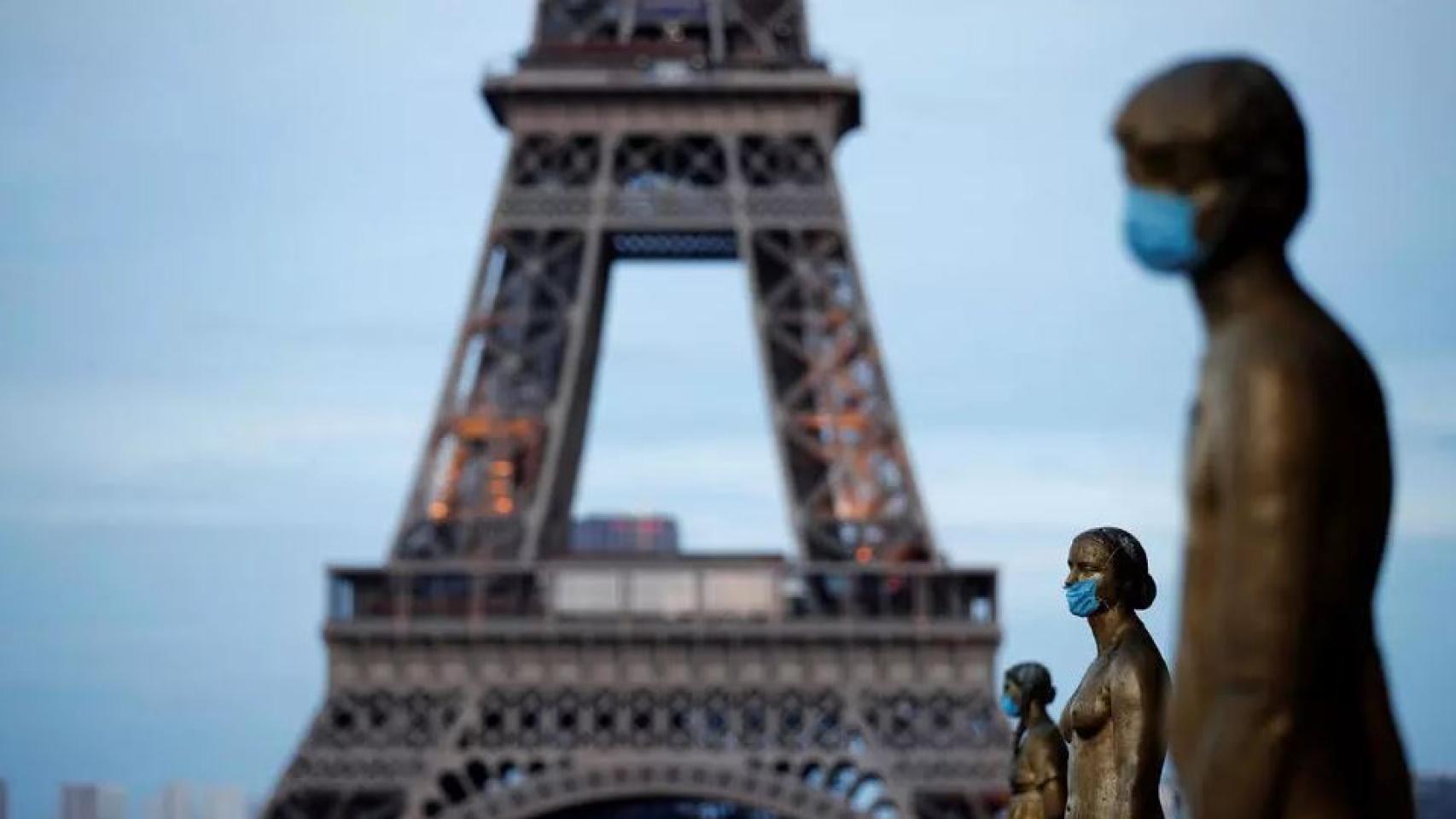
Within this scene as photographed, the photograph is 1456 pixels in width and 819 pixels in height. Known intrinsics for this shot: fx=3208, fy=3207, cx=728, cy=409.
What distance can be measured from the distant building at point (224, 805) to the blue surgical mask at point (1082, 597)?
73.1m

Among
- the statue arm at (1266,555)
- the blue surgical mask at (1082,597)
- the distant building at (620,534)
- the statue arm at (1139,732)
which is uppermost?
the distant building at (620,534)

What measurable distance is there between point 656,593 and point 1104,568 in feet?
143

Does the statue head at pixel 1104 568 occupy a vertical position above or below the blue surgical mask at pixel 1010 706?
below

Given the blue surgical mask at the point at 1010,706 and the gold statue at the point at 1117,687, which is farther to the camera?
the blue surgical mask at the point at 1010,706

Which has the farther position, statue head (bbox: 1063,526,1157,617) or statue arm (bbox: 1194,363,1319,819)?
statue head (bbox: 1063,526,1157,617)

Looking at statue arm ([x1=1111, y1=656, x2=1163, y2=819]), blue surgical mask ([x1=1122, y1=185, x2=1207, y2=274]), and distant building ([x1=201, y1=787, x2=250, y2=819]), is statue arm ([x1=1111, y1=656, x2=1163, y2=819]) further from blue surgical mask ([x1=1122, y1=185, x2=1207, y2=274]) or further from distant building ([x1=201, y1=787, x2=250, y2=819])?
distant building ([x1=201, y1=787, x2=250, y2=819])

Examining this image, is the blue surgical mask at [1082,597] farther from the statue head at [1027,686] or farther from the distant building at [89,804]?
the distant building at [89,804]

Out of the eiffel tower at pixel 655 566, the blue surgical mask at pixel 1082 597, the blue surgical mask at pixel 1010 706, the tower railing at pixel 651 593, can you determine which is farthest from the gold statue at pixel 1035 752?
the tower railing at pixel 651 593

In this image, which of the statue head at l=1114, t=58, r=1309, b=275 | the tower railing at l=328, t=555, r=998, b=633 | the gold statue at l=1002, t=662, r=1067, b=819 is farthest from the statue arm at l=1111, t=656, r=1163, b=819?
the tower railing at l=328, t=555, r=998, b=633

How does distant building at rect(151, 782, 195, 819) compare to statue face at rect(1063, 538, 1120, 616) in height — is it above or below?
above

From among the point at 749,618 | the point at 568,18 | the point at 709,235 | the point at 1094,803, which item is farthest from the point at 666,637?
the point at 1094,803

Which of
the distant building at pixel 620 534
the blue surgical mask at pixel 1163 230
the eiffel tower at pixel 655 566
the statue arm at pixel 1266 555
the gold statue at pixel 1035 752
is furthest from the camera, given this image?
the distant building at pixel 620 534

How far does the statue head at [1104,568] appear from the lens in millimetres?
9516

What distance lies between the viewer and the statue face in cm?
953
